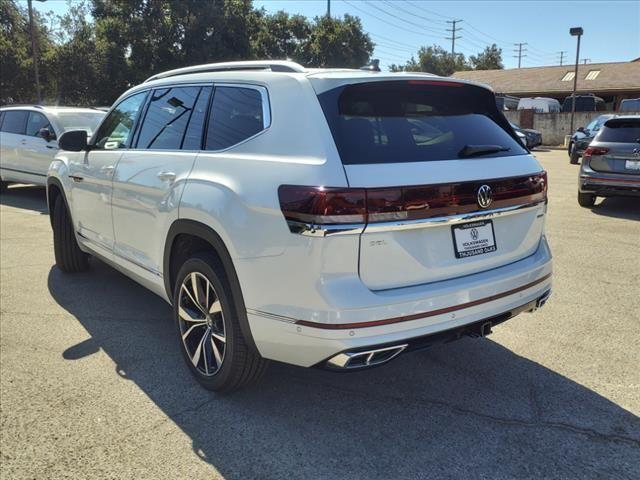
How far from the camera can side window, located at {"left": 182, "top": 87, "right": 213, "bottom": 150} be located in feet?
11.2

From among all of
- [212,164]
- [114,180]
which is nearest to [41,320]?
[114,180]

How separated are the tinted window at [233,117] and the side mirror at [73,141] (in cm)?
200

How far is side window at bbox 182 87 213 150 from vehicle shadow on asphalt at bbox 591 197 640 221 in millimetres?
7570

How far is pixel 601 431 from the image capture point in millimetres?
2910

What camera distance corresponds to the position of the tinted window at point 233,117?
305 centimetres

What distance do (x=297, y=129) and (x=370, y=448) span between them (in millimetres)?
1634

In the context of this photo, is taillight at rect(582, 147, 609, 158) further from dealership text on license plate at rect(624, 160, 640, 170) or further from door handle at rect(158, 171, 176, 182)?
door handle at rect(158, 171, 176, 182)

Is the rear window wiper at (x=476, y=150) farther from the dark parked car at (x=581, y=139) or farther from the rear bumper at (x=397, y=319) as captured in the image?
the dark parked car at (x=581, y=139)

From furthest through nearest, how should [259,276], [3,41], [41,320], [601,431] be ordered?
[3,41] < [41,320] < [601,431] < [259,276]

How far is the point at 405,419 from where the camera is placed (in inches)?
120

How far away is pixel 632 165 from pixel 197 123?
7558 millimetres

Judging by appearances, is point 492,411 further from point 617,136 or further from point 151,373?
point 617,136

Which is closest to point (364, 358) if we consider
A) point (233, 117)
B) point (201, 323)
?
point (201, 323)

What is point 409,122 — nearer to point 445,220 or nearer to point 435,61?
point 445,220
